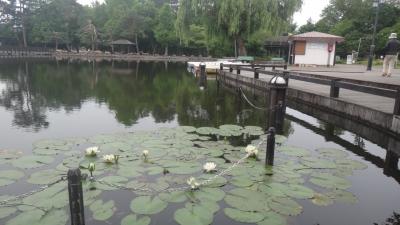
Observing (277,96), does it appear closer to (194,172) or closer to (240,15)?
(194,172)

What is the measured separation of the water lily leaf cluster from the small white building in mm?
23812

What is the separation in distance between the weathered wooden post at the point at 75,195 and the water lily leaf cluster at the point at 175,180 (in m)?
0.48

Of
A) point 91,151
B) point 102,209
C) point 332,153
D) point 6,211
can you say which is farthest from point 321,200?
point 6,211

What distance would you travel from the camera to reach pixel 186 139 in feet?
22.6

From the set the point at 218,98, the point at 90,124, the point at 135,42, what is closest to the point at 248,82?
the point at 218,98

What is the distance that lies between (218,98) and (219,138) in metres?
7.11

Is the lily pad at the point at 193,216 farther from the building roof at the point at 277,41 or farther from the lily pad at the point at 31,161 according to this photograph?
the building roof at the point at 277,41

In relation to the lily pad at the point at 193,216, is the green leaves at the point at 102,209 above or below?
below

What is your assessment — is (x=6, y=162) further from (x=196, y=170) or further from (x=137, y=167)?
(x=196, y=170)

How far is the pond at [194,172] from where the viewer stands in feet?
12.6

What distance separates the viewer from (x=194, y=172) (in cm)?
504

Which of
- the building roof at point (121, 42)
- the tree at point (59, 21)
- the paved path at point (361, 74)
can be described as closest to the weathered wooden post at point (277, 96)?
the paved path at point (361, 74)

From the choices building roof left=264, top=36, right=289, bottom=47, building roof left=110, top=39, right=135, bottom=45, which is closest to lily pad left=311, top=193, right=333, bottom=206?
building roof left=264, top=36, right=289, bottom=47

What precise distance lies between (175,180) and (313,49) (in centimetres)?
2694
